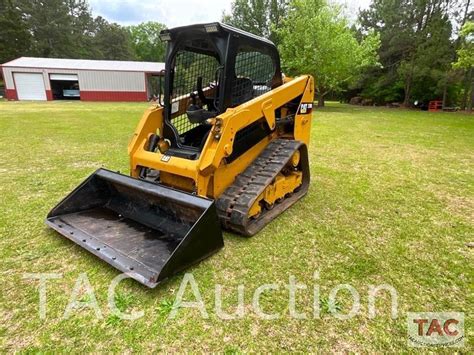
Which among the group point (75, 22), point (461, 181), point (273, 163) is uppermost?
point (75, 22)

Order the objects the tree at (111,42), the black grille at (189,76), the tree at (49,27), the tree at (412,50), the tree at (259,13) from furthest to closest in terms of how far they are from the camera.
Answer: the tree at (111,42)
the tree at (49,27)
the tree at (259,13)
the tree at (412,50)
the black grille at (189,76)

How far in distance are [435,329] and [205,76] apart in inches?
137

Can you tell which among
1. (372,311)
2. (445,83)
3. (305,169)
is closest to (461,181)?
(305,169)

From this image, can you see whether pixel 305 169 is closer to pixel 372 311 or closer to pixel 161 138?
pixel 161 138

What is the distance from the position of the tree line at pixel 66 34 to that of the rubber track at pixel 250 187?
3371 cm

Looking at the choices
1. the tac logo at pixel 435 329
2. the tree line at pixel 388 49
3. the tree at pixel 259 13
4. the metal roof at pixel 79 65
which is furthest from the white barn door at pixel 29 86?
the tac logo at pixel 435 329

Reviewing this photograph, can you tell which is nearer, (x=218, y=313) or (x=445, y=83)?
(x=218, y=313)

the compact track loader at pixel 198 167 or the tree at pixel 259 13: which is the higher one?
the tree at pixel 259 13

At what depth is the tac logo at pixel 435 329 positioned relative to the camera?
→ 1.99 meters

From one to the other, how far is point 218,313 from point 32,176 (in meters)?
4.52

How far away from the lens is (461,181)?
533 centimetres

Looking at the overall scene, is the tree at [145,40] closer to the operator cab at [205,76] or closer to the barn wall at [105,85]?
the barn wall at [105,85]

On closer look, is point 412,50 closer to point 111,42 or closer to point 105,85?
point 105,85

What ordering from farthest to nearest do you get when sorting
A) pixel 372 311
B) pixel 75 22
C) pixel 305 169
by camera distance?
pixel 75 22 < pixel 305 169 < pixel 372 311
